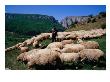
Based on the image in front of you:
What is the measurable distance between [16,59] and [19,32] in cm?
100

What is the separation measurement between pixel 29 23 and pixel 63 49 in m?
1.44

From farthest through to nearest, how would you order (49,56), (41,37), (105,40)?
1. (41,37)
2. (105,40)
3. (49,56)

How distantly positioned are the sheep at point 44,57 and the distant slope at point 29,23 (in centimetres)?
111

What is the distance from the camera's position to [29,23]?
9.59 metres

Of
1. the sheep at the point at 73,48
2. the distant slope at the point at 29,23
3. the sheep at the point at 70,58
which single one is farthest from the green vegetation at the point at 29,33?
the sheep at the point at 73,48

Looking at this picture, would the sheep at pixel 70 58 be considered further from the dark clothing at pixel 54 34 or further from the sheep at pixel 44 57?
the dark clothing at pixel 54 34

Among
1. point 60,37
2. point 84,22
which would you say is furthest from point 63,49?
point 84,22

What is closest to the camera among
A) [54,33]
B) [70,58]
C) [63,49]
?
[70,58]

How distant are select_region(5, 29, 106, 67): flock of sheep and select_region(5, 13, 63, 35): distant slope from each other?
0.77 feet

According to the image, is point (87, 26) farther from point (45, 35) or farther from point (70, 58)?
point (70, 58)

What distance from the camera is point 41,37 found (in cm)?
961

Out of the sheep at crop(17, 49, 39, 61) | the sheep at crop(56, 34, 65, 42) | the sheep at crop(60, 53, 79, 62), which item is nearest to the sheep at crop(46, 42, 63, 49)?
the sheep at crop(56, 34, 65, 42)
